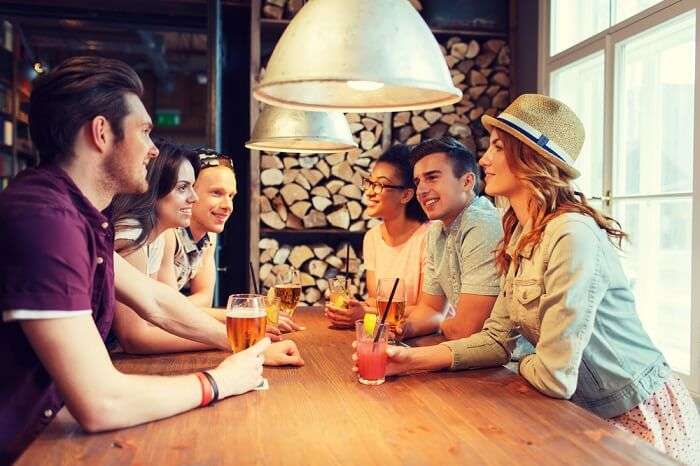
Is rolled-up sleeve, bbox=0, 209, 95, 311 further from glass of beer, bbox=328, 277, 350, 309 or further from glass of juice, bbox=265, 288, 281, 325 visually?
glass of beer, bbox=328, 277, 350, 309

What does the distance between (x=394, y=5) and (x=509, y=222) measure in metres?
0.95

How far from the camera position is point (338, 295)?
8.32 ft

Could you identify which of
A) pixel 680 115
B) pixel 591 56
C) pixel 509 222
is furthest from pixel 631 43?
pixel 509 222

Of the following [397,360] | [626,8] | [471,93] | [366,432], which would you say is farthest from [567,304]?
[471,93]

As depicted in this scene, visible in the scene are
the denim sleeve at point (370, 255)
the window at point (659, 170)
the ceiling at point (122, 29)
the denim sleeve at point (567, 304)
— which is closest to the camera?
the denim sleeve at point (567, 304)

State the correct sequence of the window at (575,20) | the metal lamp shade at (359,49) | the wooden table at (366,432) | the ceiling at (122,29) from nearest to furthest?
the wooden table at (366,432), the metal lamp shade at (359,49), the window at (575,20), the ceiling at (122,29)

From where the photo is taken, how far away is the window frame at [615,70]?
9.77ft

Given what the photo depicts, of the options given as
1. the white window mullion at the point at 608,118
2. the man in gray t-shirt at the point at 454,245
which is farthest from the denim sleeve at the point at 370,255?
the white window mullion at the point at 608,118

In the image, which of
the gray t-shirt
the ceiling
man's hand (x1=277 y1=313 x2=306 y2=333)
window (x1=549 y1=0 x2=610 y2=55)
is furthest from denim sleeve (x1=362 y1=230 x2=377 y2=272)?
the ceiling

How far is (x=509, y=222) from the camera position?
7.12 feet

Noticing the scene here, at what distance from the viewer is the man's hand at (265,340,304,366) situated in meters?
1.81

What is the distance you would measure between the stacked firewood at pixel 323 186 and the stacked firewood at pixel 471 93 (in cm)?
25

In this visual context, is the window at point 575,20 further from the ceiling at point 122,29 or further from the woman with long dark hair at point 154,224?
the woman with long dark hair at point 154,224

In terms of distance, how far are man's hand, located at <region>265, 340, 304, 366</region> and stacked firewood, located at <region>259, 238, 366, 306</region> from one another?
273 cm
